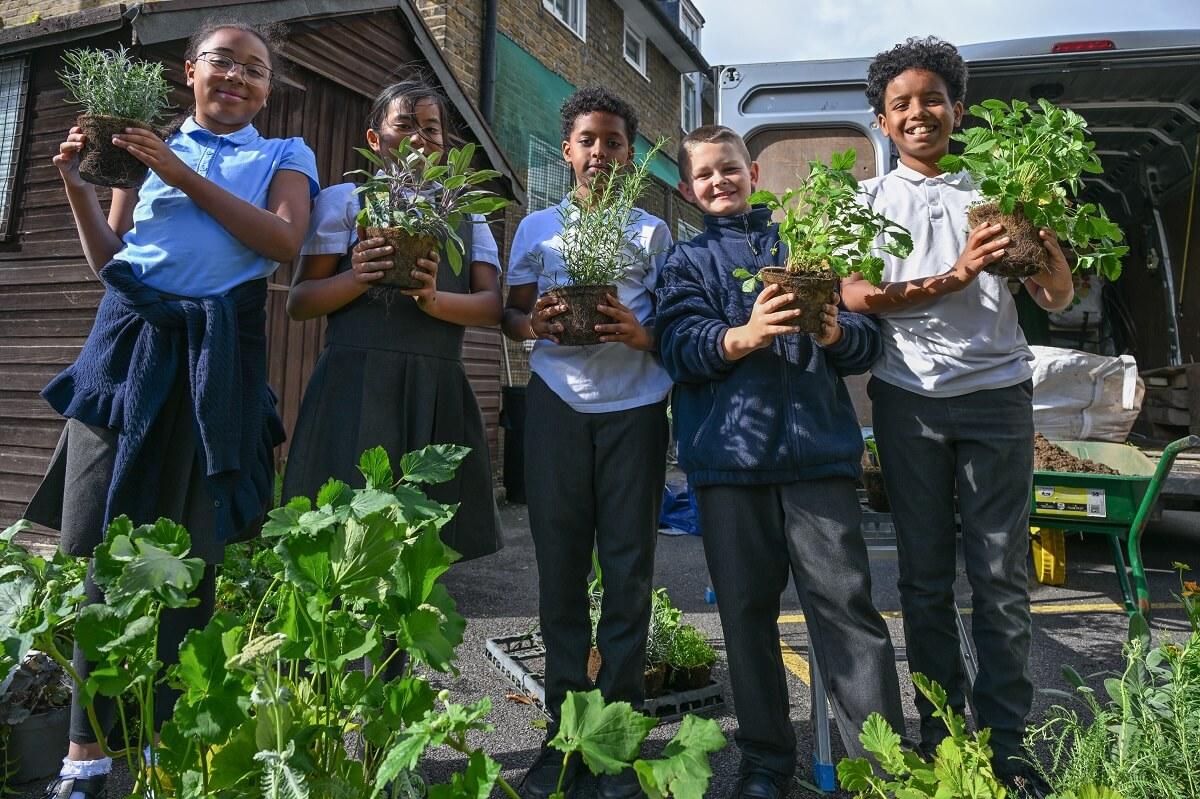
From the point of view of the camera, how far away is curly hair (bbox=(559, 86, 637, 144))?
261 cm

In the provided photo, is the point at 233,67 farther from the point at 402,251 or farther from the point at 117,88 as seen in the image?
the point at 402,251

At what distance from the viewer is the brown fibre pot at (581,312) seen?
7.31 ft

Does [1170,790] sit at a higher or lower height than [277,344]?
lower

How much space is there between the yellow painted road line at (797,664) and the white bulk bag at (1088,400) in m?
2.58

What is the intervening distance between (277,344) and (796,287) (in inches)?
227

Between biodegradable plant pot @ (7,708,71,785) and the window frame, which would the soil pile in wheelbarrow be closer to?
biodegradable plant pot @ (7,708,71,785)

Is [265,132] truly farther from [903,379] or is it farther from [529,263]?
[903,379]

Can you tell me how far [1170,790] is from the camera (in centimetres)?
142

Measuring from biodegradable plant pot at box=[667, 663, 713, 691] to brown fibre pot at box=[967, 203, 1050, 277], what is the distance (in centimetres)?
183

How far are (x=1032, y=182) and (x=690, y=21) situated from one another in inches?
796

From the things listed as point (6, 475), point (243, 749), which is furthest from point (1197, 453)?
point (6, 475)

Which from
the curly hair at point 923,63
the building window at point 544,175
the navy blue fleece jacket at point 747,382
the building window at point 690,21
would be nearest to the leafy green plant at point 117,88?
the navy blue fleece jacket at point 747,382

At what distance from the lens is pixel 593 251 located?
2.30 metres

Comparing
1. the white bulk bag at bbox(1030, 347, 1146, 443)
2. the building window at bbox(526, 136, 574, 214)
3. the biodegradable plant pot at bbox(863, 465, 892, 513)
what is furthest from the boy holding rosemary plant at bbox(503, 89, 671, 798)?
the building window at bbox(526, 136, 574, 214)
